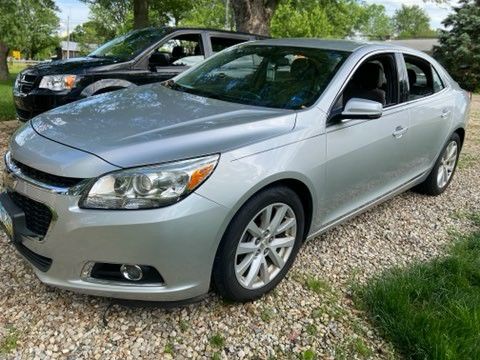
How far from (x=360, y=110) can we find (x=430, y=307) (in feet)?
4.36

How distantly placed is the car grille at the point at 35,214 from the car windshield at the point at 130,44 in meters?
4.06

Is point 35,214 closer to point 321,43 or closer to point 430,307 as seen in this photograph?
point 430,307

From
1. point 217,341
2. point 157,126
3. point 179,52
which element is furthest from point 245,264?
point 179,52

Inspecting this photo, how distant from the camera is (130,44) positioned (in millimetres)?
6703

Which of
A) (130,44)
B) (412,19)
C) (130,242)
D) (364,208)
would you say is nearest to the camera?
(130,242)

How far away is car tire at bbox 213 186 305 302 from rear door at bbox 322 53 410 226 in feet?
1.23

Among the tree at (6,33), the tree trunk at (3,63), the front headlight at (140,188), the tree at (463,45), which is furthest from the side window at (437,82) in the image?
the tree trunk at (3,63)

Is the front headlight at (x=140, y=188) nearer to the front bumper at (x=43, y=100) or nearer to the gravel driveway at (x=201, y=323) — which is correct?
the gravel driveway at (x=201, y=323)

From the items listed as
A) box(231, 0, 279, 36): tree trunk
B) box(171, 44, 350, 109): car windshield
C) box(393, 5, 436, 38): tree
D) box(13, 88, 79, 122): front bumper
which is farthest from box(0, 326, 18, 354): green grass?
box(393, 5, 436, 38): tree

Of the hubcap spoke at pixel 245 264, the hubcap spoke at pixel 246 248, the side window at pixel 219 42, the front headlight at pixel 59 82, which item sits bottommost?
the hubcap spoke at pixel 245 264

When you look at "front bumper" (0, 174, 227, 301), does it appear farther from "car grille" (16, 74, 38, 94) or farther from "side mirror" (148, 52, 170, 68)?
"side mirror" (148, 52, 170, 68)

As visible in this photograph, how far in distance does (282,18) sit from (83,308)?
43173 millimetres

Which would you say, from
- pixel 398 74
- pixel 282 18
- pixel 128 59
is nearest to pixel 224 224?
pixel 398 74

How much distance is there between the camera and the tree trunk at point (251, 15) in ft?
33.3
